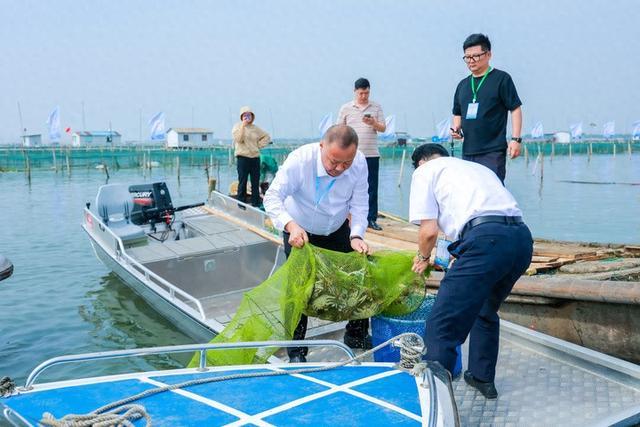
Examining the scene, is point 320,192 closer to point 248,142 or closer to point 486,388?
point 486,388

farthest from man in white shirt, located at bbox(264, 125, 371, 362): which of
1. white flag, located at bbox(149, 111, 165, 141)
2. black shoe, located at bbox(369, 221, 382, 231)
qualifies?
white flag, located at bbox(149, 111, 165, 141)

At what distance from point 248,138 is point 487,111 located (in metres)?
5.66

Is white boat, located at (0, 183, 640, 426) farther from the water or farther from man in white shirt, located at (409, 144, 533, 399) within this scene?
the water

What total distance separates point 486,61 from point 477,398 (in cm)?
312

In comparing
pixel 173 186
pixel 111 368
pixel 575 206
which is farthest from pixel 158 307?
pixel 173 186

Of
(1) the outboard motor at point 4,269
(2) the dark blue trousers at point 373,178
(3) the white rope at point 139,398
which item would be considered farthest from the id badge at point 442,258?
(1) the outboard motor at point 4,269

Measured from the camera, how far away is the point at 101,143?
3506 inches

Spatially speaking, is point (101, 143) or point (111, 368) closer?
point (111, 368)

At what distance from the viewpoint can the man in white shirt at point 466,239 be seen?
123 inches

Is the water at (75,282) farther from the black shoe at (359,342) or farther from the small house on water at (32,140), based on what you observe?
the small house on water at (32,140)

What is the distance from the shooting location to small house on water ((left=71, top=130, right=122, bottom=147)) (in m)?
87.0

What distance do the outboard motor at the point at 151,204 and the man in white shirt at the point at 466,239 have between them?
7.33 m

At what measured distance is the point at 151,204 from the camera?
9.98m

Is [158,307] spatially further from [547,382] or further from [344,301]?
[547,382]
